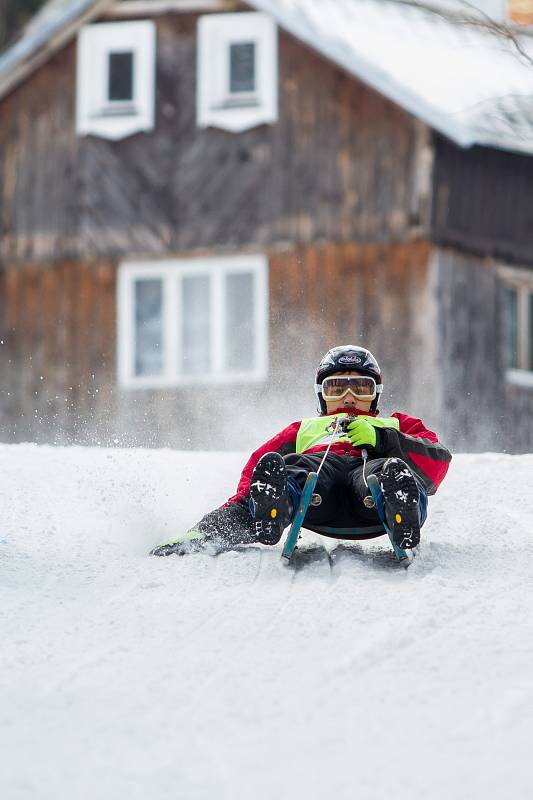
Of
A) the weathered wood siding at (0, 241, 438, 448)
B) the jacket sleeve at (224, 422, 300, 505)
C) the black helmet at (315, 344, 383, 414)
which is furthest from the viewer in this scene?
the weathered wood siding at (0, 241, 438, 448)

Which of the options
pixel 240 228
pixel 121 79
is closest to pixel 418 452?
pixel 240 228

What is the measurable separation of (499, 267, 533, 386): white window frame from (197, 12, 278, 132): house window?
3377 mm

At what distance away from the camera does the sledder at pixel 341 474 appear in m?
6.34

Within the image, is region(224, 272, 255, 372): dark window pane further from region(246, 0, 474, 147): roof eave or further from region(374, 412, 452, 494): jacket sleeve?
region(374, 412, 452, 494): jacket sleeve

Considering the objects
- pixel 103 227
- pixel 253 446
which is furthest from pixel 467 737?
pixel 103 227

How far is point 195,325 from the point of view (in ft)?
56.4

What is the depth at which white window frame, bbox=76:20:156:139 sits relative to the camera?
57.5 ft

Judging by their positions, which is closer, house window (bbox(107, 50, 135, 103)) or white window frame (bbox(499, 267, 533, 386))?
white window frame (bbox(499, 267, 533, 386))

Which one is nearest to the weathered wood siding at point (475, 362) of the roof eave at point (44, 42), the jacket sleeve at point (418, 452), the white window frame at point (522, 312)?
the white window frame at point (522, 312)

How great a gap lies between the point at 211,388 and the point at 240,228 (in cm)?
187

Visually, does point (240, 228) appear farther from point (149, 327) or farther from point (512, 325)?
point (512, 325)

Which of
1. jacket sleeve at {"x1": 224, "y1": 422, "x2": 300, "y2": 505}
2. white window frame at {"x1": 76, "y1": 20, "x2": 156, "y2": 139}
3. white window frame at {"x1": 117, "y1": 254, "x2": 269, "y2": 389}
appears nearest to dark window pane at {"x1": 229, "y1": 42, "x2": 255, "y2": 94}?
white window frame at {"x1": 76, "y1": 20, "x2": 156, "y2": 139}

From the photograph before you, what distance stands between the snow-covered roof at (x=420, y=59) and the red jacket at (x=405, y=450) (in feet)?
20.7

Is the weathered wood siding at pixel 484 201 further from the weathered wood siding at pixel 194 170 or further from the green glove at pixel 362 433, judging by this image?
the green glove at pixel 362 433
